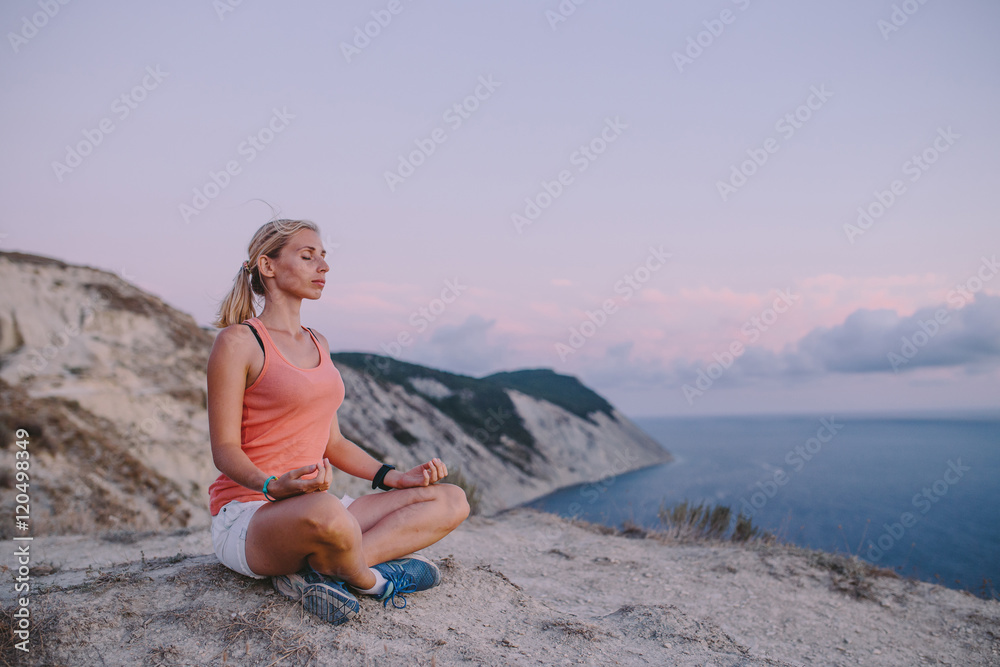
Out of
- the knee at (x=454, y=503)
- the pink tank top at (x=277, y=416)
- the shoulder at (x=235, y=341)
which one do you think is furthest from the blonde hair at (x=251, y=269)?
the knee at (x=454, y=503)

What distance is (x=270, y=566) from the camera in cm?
257

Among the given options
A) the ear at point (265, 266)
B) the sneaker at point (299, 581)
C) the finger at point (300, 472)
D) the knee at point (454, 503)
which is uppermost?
the ear at point (265, 266)

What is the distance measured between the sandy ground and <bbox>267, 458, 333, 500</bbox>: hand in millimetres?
746

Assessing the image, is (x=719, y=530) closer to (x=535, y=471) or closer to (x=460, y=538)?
(x=460, y=538)

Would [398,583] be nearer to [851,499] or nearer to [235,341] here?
[235,341]

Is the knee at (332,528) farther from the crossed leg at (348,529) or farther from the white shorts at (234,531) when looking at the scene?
the white shorts at (234,531)

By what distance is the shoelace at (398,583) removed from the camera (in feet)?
9.45

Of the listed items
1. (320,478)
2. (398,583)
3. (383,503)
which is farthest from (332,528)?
(398,583)

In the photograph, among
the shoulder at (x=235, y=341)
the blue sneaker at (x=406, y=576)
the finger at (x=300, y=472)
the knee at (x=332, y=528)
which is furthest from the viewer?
the blue sneaker at (x=406, y=576)

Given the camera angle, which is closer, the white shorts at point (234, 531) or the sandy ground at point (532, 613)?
the sandy ground at point (532, 613)

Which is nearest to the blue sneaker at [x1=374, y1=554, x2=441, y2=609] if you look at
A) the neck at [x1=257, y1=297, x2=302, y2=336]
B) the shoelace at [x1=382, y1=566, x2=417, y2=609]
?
the shoelace at [x1=382, y1=566, x2=417, y2=609]

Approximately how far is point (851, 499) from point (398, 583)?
4297 cm

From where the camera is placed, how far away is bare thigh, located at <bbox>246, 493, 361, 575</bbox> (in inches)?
87.8

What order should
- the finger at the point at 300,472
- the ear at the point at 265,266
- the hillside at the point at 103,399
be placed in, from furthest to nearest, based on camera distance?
the hillside at the point at 103,399 → the ear at the point at 265,266 → the finger at the point at 300,472
